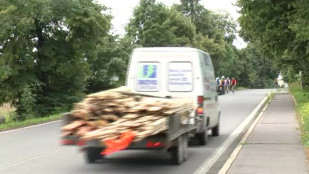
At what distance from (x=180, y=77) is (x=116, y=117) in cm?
306

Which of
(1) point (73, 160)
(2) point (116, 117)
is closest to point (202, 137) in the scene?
(1) point (73, 160)

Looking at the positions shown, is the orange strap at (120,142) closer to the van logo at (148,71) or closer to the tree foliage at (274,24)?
the van logo at (148,71)

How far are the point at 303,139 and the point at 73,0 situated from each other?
2034 centimetres

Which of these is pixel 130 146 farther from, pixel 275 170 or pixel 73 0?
pixel 73 0

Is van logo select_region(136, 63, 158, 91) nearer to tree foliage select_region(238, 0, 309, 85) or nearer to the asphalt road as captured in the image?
the asphalt road

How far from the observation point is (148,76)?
11375 mm

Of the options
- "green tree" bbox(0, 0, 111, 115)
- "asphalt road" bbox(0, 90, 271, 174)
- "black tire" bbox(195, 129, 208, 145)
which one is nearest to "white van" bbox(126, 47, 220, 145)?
"black tire" bbox(195, 129, 208, 145)

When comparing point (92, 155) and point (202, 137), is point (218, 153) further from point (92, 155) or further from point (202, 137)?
point (92, 155)

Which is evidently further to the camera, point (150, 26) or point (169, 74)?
point (150, 26)

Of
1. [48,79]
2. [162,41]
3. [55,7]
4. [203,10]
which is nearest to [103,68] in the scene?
[48,79]

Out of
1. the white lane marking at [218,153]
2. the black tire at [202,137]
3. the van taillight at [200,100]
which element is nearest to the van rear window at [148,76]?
the van taillight at [200,100]

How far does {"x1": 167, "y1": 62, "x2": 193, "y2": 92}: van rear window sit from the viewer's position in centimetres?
1130

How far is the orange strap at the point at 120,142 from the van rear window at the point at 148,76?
3.49 metres

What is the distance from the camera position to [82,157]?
10727 millimetres
